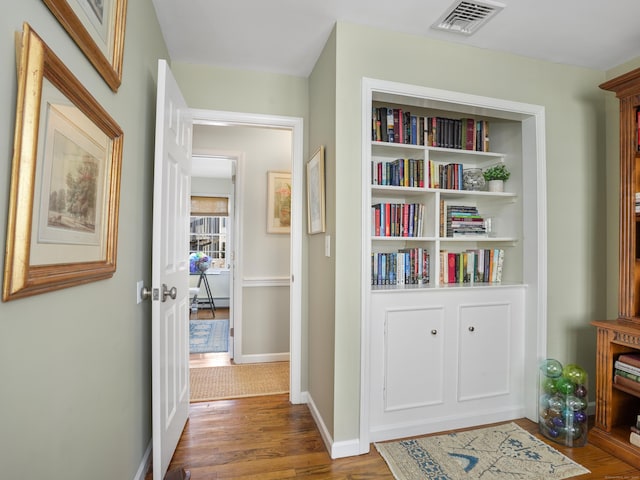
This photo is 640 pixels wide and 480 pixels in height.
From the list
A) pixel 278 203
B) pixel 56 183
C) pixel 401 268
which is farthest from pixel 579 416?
pixel 278 203

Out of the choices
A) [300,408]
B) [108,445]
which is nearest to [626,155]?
[300,408]

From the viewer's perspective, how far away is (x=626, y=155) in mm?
2156

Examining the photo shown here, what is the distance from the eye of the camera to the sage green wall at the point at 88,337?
0.80 m

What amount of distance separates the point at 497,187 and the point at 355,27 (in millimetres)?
1467

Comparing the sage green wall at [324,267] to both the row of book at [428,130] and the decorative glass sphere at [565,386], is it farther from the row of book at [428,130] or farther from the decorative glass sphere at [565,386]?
the decorative glass sphere at [565,386]

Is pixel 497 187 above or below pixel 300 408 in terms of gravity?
above

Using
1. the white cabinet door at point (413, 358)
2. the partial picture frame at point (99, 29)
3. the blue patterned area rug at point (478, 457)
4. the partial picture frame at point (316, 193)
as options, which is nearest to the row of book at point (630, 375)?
the blue patterned area rug at point (478, 457)

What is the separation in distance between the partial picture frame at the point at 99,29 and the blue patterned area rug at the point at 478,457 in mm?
2227

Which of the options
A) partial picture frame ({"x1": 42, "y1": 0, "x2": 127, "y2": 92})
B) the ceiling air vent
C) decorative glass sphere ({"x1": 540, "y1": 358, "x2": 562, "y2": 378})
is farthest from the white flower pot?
partial picture frame ({"x1": 42, "y1": 0, "x2": 127, "y2": 92})

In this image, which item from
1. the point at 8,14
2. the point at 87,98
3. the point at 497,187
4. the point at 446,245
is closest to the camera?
the point at 8,14

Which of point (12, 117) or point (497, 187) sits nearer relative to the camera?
point (12, 117)

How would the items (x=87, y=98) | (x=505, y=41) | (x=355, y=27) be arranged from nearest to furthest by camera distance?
1. (x=87, y=98)
2. (x=355, y=27)
3. (x=505, y=41)

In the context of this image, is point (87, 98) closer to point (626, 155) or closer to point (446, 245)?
point (446, 245)

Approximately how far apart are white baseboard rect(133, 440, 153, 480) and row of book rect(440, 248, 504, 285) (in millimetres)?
2040
